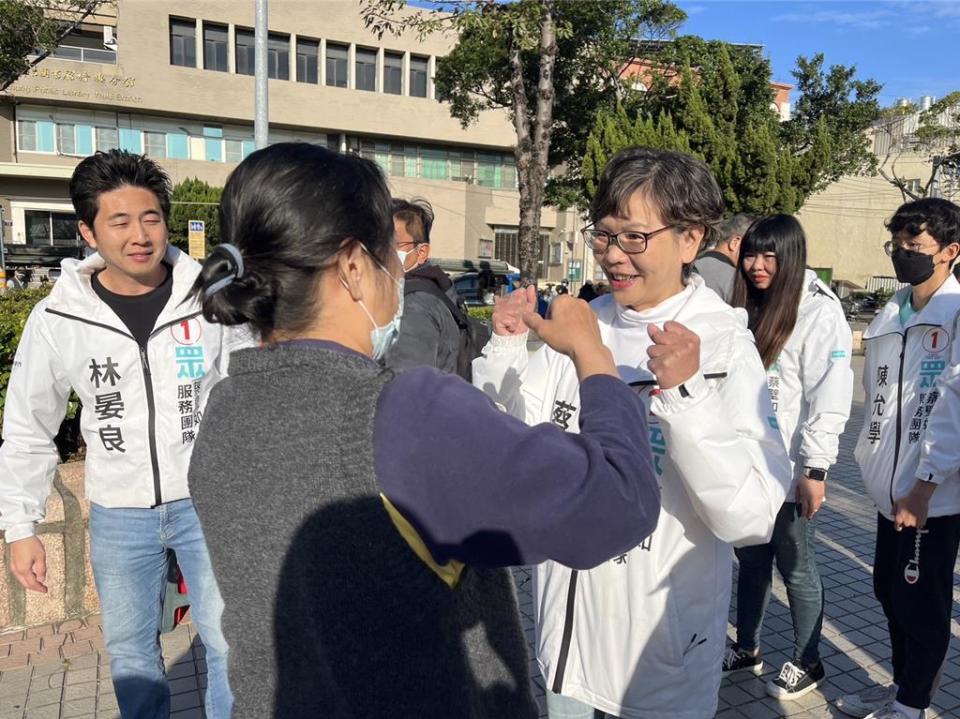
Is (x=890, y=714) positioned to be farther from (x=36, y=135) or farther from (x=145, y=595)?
(x=36, y=135)

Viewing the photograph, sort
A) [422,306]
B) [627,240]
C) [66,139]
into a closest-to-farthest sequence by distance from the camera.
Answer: [627,240]
[422,306]
[66,139]

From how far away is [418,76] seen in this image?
114ft

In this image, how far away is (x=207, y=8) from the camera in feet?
102

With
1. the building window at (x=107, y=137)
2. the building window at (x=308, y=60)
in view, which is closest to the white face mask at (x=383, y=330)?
the building window at (x=107, y=137)

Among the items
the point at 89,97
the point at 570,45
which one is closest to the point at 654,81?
the point at 570,45

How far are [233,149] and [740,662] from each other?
34567mm

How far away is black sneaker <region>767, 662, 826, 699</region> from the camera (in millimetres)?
3119

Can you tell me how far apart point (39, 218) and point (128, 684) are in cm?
3442

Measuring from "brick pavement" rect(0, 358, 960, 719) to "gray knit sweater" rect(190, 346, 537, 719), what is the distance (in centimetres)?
220

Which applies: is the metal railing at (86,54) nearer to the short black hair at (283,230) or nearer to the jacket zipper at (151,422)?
the jacket zipper at (151,422)

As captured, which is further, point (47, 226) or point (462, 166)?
point (462, 166)

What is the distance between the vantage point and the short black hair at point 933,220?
2.86m

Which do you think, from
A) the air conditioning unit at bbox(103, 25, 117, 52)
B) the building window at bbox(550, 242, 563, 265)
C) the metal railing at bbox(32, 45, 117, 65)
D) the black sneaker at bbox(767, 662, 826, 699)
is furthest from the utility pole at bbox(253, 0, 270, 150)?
the building window at bbox(550, 242, 563, 265)

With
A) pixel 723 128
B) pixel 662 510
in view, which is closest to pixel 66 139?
pixel 723 128
